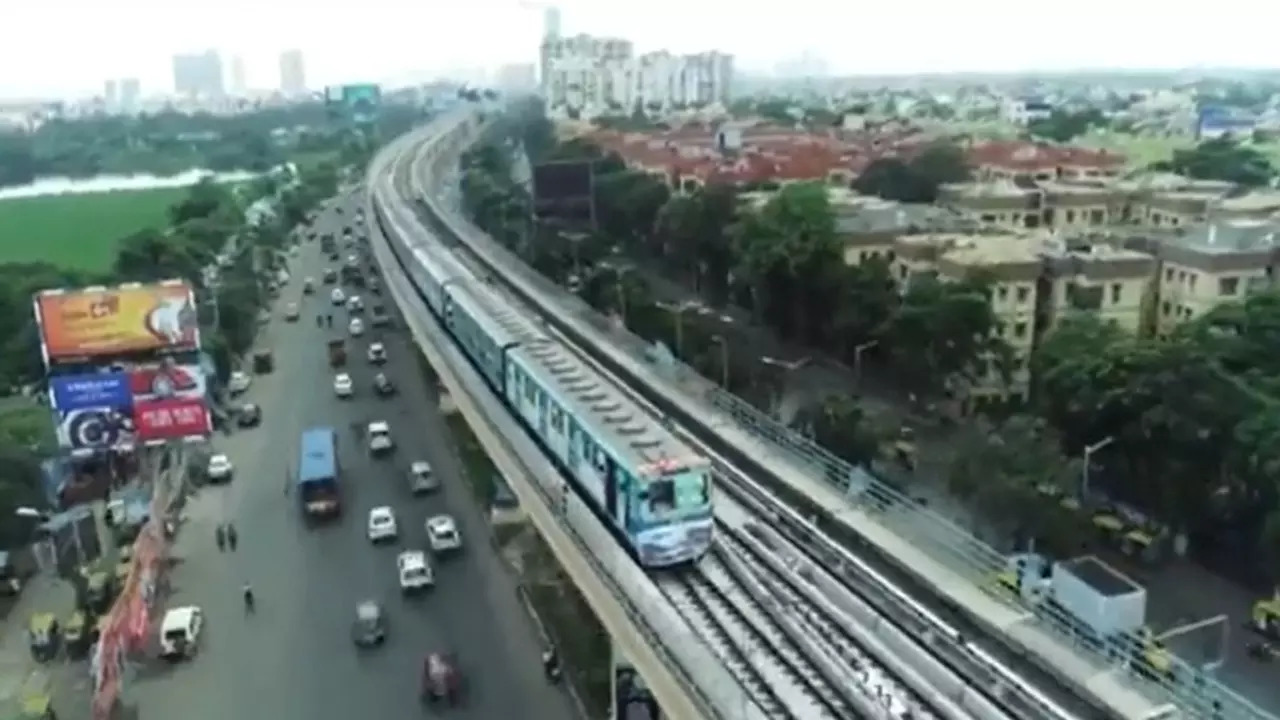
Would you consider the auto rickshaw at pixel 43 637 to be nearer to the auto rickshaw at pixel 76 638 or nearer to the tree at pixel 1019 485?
the auto rickshaw at pixel 76 638

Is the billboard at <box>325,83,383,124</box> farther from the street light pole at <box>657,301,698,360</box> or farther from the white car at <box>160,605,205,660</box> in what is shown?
the white car at <box>160,605,205,660</box>

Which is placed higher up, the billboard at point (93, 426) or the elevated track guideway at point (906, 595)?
the elevated track guideway at point (906, 595)

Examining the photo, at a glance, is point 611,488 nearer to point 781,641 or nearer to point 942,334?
point 781,641

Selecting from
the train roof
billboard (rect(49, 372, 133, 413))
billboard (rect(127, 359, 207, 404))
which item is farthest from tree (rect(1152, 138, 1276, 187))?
billboard (rect(49, 372, 133, 413))

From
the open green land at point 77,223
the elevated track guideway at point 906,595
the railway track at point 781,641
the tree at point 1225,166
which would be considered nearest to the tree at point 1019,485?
the elevated track guideway at point 906,595

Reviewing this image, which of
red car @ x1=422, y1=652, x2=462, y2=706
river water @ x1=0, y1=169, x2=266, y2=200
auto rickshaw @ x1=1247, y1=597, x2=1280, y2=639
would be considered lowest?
river water @ x1=0, y1=169, x2=266, y2=200

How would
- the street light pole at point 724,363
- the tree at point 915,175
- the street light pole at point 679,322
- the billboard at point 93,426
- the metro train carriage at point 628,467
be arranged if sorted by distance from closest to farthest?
the metro train carriage at point 628,467 → the billboard at point 93,426 → the street light pole at point 724,363 → the street light pole at point 679,322 → the tree at point 915,175

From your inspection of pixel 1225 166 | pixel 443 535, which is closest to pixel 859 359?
pixel 443 535

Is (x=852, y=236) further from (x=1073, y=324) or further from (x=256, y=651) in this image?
(x=256, y=651)
